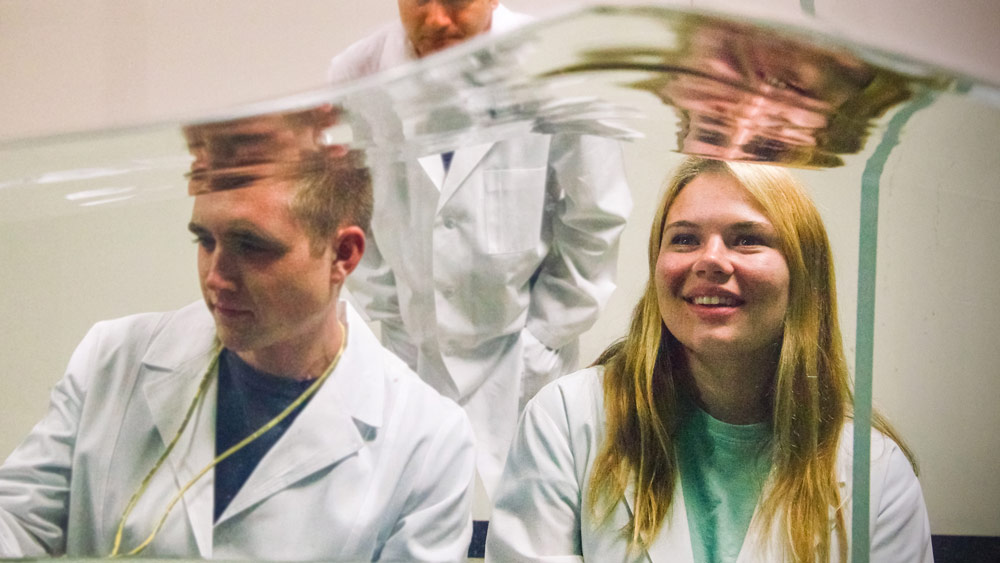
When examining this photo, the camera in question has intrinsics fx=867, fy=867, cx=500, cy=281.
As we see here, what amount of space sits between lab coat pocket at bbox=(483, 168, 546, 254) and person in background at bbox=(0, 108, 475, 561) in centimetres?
6

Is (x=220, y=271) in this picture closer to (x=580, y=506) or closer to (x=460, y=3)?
(x=580, y=506)

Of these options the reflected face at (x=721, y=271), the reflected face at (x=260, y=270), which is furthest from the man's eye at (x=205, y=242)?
the reflected face at (x=721, y=271)

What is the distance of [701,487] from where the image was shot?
1.34ft

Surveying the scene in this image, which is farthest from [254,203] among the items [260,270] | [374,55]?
[374,55]

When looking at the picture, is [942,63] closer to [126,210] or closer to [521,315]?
[521,315]

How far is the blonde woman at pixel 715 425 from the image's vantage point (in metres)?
0.40

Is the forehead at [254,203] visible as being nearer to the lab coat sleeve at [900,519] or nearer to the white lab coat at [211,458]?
the white lab coat at [211,458]

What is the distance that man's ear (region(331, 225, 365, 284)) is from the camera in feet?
1.34

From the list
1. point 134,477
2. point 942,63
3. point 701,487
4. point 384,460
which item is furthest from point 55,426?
point 942,63

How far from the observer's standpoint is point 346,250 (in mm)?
411

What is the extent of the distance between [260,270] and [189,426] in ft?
0.29

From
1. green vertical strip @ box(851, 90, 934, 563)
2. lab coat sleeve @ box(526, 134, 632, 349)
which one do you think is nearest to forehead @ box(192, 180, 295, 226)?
lab coat sleeve @ box(526, 134, 632, 349)

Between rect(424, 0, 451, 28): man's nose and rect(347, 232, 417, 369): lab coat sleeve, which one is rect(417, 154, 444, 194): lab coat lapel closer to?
rect(347, 232, 417, 369): lab coat sleeve

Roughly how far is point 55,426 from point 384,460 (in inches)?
7.2
